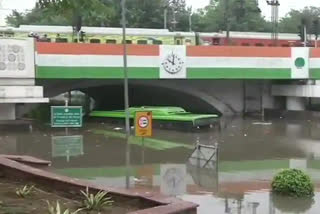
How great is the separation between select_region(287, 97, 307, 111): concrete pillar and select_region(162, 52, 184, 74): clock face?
372 inches

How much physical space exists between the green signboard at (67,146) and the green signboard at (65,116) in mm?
707

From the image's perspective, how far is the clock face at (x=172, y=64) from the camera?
3322cm

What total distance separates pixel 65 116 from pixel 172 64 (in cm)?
1149

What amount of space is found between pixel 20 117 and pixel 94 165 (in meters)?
17.2

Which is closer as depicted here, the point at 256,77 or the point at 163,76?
the point at 163,76

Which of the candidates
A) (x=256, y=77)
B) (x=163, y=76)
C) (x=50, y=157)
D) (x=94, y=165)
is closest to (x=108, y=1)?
(x=94, y=165)

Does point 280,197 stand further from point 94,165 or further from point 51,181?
point 94,165

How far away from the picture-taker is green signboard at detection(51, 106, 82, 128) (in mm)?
23112

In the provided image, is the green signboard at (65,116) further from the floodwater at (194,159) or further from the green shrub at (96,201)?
the green shrub at (96,201)

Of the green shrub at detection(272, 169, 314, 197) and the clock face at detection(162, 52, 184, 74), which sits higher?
the clock face at detection(162, 52, 184, 74)

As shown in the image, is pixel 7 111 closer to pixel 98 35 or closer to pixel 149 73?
pixel 149 73

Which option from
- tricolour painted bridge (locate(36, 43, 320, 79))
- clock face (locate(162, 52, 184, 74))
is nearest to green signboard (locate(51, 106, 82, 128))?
tricolour painted bridge (locate(36, 43, 320, 79))

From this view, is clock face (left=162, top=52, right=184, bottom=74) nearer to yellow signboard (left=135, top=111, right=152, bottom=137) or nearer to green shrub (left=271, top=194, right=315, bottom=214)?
yellow signboard (left=135, top=111, right=152, bottom=137)

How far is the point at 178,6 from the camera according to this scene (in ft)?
255
